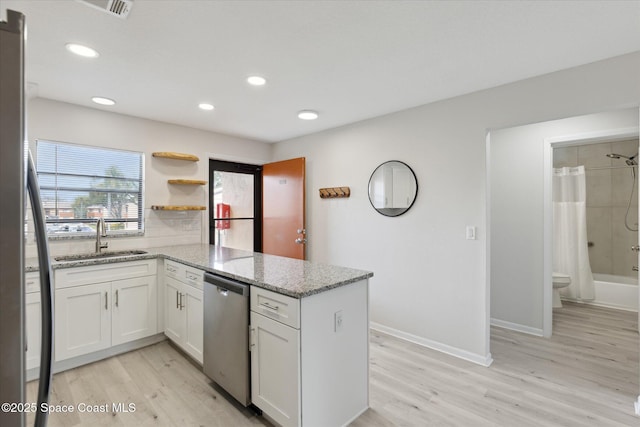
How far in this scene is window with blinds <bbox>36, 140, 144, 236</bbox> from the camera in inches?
113

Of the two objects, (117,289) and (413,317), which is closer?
(117,289)

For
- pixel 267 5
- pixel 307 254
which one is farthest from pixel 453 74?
pixel 307 254

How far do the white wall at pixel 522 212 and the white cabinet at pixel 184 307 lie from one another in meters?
3.17

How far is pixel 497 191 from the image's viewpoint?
11.7 ft

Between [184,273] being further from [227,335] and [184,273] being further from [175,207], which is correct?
[175,207]

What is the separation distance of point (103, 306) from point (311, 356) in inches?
81.5

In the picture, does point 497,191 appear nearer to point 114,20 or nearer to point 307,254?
point 307,254

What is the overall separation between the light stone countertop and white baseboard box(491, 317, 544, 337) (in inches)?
95.7

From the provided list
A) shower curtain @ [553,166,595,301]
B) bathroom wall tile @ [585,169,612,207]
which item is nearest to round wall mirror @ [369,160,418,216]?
shower curtain @ [553,166,595,301]

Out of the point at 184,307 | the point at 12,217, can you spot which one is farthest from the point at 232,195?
the point at 12,217

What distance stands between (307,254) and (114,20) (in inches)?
123

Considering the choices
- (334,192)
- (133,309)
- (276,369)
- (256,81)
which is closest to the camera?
(276,369)

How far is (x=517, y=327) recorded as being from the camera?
133 inches

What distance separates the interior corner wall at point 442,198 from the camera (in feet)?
7.37
